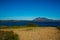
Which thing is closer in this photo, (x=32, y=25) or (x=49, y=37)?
(x=49, y=37)

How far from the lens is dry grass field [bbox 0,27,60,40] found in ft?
10.7

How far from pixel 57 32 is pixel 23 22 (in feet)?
3.06

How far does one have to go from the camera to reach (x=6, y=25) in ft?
11.1

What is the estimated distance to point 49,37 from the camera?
10.7 ft

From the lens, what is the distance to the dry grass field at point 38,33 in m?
3.25

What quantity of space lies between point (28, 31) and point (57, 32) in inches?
30.2

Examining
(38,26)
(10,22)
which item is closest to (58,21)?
(38,26)

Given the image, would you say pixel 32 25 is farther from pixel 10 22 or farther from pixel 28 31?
pixel 10 22

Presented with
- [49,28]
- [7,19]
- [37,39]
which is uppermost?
[7,19]

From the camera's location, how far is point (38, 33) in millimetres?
3354

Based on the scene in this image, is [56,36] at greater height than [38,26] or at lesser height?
lesser

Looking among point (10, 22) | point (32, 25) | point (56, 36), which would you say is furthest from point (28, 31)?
point (56, 36)

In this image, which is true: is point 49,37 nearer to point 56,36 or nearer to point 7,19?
point 56,36

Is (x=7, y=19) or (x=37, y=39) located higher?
(x=7, y=19)
